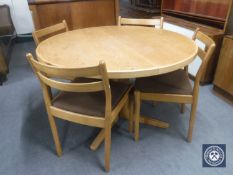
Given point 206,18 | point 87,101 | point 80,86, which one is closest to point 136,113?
point 87,101

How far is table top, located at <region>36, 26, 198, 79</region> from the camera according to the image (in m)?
1.15

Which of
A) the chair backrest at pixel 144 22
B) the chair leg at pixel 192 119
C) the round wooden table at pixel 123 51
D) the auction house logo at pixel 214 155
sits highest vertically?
the chair backrest at pixel 144 22

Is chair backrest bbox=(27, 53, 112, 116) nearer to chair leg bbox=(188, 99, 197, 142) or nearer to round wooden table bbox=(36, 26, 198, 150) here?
round wooden table bbox=(36, 26, 198, 150)

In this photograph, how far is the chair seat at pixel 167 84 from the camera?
4.73ft

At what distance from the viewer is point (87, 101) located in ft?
4.32

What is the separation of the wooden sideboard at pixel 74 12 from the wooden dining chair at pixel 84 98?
160 centimetres

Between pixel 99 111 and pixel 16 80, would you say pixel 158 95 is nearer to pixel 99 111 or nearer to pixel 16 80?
pixel 99 111

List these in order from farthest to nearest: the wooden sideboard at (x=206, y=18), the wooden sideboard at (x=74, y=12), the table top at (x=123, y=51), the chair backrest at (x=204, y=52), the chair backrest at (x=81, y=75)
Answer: the wooden sideboard at (x=74, y=12) < the wooden sideboard at (x=206, y=18) < the chair backrest at (x=204, y=52) < the table top at (x=123, y=51) < the chair backrest at (x=81, y=75)

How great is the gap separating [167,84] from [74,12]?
6.16 ft

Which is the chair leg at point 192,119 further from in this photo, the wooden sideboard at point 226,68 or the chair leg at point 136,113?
the wooden sideboard at point 226,68

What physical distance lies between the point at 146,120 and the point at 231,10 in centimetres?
140

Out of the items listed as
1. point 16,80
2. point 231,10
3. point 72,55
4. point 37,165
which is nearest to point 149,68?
point 72,55

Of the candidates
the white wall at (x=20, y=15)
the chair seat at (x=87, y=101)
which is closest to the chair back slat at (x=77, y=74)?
the chair seat at (x=87, y=101)

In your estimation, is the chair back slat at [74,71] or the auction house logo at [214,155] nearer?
the chair back slat at [74,71]
